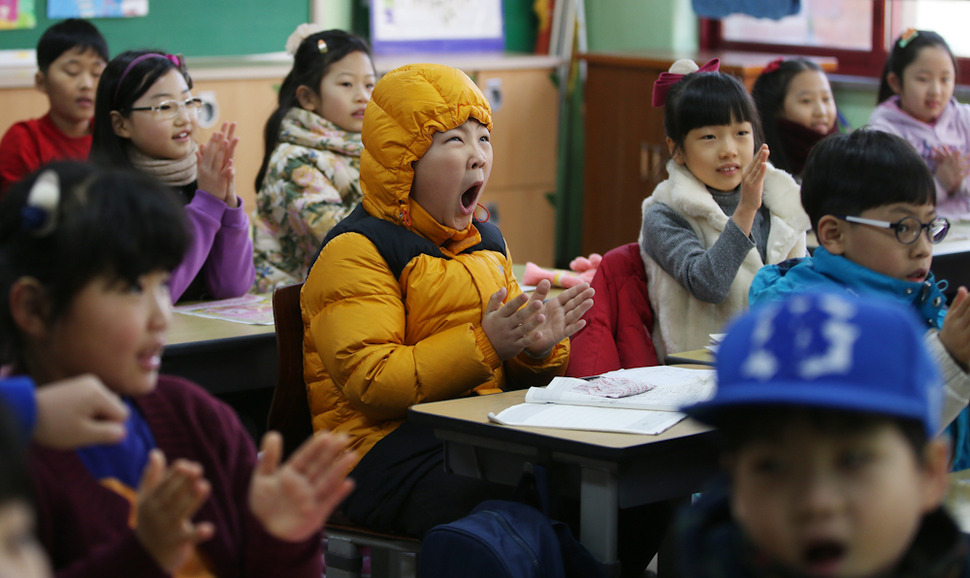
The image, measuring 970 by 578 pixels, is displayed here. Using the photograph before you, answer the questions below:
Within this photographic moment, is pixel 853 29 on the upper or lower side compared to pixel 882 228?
upper

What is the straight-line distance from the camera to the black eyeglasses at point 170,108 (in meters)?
3.08

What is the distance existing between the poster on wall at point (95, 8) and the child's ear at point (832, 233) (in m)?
3.60

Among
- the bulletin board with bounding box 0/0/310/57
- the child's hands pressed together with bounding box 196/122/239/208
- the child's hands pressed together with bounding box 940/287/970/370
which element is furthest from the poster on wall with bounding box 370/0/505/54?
the child's hands pressed together with bounding box 940/287/970/370

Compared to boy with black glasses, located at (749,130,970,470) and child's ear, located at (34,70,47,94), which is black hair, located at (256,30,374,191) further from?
boy with black glasses, located at (749,130,970,470)

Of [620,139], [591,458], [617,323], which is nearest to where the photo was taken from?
[591,458]

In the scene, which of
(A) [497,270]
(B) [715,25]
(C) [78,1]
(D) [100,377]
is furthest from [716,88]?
(B) [715,25]

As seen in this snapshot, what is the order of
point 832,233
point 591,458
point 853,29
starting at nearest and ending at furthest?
1. point 591,458
2. point 832,233
3. point 853,29

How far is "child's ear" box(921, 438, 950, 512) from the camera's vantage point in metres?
1.01

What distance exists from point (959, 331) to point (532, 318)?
0.74m

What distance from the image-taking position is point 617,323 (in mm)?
2717

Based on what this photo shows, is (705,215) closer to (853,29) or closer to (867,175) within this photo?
(867,175)

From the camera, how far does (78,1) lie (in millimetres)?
4805

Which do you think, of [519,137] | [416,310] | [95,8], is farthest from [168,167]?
[519,137]

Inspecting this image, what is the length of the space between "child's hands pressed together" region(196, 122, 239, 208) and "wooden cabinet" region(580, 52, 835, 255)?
124 inches
